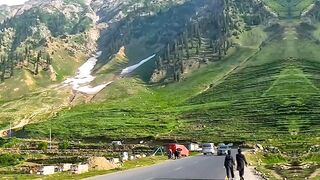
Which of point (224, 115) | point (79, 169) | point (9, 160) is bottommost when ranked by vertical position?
point (224, 115)

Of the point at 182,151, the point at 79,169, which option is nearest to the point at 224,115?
the point at 182,151

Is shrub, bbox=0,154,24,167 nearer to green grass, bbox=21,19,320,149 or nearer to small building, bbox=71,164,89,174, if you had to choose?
small building, bbox=71,164,89,174

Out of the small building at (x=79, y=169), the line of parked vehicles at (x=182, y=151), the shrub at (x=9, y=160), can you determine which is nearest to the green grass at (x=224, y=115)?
the line of parked vehicles at (x=182, y=151)

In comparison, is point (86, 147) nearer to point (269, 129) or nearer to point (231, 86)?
point (269, 129)

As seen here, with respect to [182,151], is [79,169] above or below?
above

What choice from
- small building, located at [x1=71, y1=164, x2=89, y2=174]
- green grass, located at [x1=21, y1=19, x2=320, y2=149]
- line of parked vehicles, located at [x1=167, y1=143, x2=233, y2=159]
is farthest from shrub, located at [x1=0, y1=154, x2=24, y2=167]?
green grass, located at [x1=21, y1=19, x2=320, y2=149]

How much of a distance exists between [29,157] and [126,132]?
62290mm

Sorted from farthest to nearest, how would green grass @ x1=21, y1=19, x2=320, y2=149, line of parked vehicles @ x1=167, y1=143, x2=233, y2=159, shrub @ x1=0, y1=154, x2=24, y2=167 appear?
green grass @ x1=21, y1=19, x2=320, y2=149 → line of parked vehicles @ x1=167, y1=143, x2=233, y2=159 → shrub @ x1=0, y1=154, x2=24, y2=167

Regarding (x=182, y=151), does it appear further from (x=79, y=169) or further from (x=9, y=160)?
(x=79, y=169)

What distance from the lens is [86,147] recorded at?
117m

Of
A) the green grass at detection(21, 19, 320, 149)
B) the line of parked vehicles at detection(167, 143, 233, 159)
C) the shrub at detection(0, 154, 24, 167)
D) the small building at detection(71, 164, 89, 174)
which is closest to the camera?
the small building at detection(71, 164, 89, 174)

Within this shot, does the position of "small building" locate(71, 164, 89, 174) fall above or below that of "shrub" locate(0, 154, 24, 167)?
above

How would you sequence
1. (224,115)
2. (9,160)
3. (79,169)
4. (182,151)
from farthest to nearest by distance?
(224,115) < (182,151) < (9,160) < (79,169)

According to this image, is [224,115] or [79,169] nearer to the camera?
[79,169]
